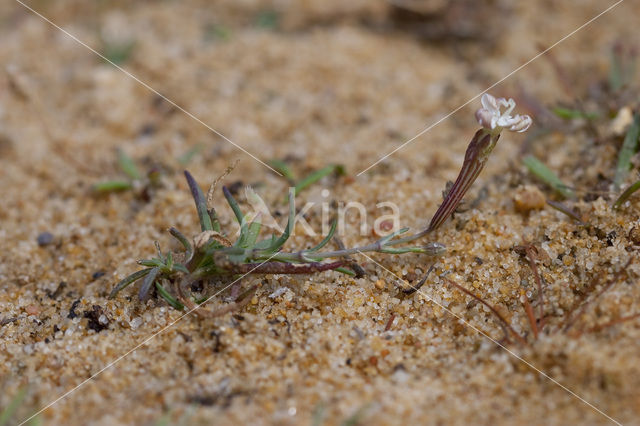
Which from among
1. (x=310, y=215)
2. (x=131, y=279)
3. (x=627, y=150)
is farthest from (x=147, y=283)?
(x=627, y=150)

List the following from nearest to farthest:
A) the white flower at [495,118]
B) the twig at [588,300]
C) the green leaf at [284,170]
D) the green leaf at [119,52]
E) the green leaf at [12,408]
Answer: the green leaf at [12,408]
the twig at [588,300]
the white flower at [495,118]
the green leaf at [284,170]
the green leaf at [119,52]

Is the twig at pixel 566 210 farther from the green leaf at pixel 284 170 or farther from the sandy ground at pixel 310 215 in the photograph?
the green leaf at pixel 284 170

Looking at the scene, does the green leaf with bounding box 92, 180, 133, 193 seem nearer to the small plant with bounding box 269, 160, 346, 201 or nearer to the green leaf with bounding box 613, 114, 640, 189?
the small plant with bounding box 269, 160, 346, 201

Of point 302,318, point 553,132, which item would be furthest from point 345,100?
point 302,318

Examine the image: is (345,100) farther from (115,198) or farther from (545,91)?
(115,198)

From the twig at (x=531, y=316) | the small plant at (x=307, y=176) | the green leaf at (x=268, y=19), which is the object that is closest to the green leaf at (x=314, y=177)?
the small plant at (x=307, y=176)

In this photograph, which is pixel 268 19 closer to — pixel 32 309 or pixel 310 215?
pixel 310 215
